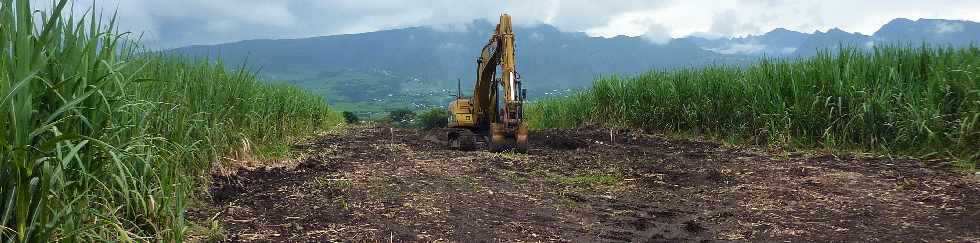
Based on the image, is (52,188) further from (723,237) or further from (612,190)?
(612,190)

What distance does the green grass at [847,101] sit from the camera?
22.3ft

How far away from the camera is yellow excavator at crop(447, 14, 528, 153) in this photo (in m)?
10.2

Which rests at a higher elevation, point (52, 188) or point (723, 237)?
point (52, 188)

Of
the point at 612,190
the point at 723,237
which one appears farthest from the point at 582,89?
the point at 723,237

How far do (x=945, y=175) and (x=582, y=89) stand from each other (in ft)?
38.3

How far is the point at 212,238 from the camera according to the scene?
3.84 meters

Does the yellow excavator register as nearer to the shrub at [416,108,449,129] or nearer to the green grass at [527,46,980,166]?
the green grass at [527,46,980,166]

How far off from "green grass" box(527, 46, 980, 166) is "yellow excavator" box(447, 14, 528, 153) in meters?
3.06

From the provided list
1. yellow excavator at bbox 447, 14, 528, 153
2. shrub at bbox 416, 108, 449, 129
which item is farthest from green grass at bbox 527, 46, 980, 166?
shrub at bbox 416, 108, 449, 129

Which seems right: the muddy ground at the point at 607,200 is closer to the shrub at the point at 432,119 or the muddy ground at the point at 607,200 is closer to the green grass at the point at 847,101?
the green grass at the point at 847,101

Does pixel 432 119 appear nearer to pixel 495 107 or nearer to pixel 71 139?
pixel 495 107

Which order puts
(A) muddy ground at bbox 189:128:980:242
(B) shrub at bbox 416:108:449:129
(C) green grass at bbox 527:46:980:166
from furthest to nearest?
(B) shrub at bbox 416:108:449:129, (C) green grass at bbox 527:46:980:166, (A) muddy ground at bbox 189:128:980:242

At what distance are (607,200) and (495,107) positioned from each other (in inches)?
274

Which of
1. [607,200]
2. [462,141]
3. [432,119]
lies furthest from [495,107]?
[432,119]
